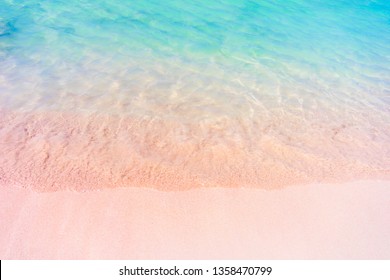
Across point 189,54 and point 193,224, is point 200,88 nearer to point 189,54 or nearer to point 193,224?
point 189,54

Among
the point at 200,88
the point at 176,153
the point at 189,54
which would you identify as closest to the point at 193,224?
the point at 176,153

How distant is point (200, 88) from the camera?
5.58m

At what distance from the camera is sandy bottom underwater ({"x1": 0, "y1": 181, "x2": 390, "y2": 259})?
296 cm

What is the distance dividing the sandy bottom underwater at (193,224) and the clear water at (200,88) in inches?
10.7

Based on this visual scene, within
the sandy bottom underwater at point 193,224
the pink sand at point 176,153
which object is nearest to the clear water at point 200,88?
the pink sand at point 176,153

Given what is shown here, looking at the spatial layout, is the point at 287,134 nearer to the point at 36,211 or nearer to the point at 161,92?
the point at 161,92

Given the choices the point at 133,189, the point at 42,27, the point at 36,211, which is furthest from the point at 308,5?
the point at 36,211

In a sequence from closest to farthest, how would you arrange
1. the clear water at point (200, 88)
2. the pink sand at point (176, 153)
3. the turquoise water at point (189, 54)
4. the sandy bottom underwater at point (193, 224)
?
the sandy bottom underwater at point (193, 224) → the pink sand at point (176, 153) → the clear water at point (200, 88) → the turquoise water at point (189, 54)

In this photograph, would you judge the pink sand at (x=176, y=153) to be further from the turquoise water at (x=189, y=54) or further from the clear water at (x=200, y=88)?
the turquoise water at (x=189, y=54)

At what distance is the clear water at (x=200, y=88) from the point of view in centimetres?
403

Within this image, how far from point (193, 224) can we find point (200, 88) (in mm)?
2896

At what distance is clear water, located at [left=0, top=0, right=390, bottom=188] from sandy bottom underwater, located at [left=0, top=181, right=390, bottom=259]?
271mm

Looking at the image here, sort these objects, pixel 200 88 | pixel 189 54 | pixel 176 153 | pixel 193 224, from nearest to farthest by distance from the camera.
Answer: pixel 193 224, pixel 176 153, pixel 200 88, pixel 189 54

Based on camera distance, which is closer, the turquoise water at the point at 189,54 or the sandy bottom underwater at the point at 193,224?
the sandy bottom underwater at the point at 193,224
